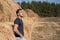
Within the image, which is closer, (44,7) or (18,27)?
(18,27)

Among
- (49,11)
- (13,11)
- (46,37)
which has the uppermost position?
(13,11)

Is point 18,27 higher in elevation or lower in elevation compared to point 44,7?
higher

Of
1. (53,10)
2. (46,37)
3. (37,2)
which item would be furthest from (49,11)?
(46,37)

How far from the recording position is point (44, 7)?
58.2 metres

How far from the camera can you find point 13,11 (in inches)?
736

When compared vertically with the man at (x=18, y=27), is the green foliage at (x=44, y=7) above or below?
below

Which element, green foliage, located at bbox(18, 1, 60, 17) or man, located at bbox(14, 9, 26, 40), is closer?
man, located at bbox(14, 9, 26, 40)

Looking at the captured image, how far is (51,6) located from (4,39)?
1870 inches

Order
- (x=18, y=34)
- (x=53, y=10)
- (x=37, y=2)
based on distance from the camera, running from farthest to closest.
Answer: (x=37, y=2) → (x=53, y=10) → (x=18, y=34)

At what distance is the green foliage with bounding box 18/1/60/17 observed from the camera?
2157 inches

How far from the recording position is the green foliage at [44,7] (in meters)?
54.8

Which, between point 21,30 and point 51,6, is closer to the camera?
point 21,30

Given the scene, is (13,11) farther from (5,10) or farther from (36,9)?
(36,9)

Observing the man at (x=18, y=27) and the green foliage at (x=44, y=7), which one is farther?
the green foliage at (x=44, y=7)
